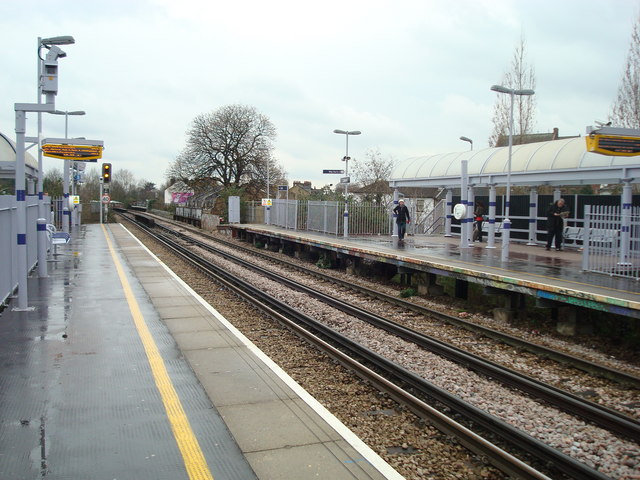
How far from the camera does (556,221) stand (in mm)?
16734

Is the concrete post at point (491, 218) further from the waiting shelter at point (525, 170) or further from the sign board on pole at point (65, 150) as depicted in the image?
the sign board on pole at point (65, 150)

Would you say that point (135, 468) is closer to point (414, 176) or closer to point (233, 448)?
point (233, 448)

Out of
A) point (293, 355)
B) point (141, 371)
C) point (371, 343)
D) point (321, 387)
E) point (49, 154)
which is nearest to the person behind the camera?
point (141, 371)

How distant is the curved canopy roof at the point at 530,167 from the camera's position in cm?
1437

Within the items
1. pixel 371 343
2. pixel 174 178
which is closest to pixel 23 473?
pixel 371 343

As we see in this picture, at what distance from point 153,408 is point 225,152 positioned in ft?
183

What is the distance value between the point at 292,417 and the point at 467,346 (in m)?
4.79

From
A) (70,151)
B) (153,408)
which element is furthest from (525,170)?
(153,408)

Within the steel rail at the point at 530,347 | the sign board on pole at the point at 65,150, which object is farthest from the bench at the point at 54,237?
the steel rail at the point at 530,347

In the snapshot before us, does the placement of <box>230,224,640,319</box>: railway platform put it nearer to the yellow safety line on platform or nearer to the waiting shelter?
the waiting shelter

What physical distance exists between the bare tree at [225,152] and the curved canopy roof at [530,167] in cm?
3882

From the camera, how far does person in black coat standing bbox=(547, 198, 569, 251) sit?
52.1ft

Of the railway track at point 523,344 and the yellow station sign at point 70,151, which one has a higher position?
the yellow station sign at point 70,151

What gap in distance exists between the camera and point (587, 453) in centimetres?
516
